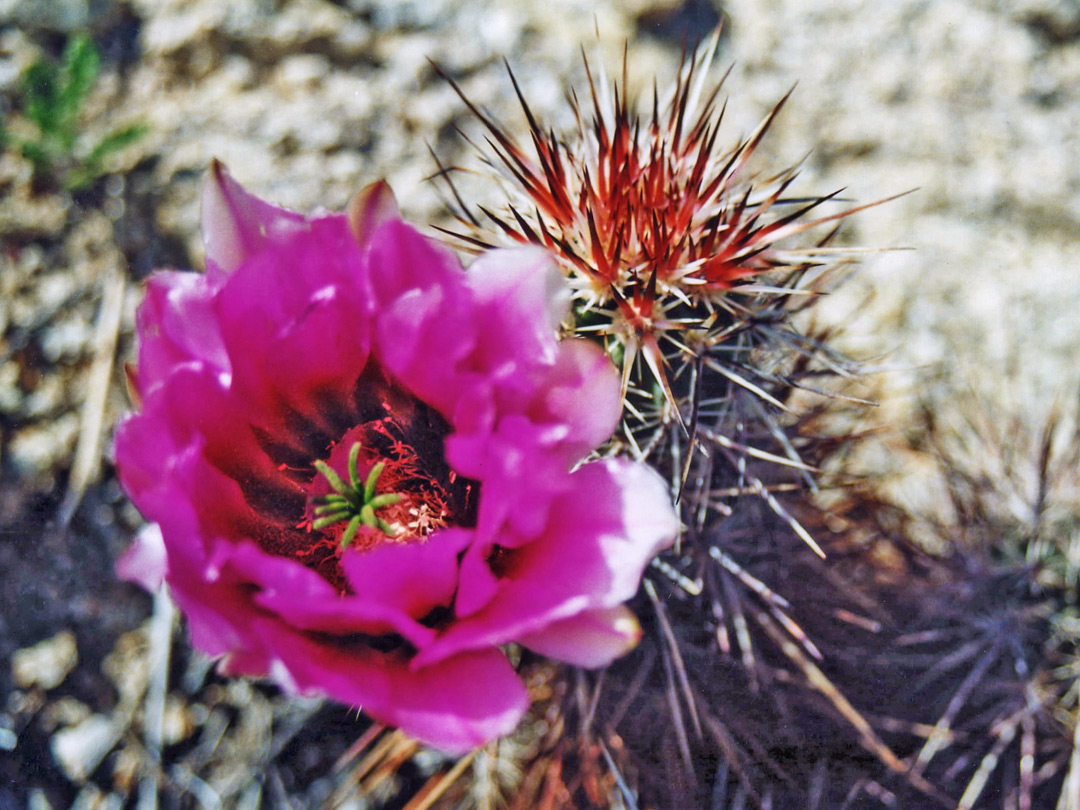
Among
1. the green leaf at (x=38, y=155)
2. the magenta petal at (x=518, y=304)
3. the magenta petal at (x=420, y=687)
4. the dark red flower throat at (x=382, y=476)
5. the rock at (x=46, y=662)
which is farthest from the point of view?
the green leaf at (x=38, y=155)

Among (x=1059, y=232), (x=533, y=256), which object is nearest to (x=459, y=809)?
(x=533, y=256)

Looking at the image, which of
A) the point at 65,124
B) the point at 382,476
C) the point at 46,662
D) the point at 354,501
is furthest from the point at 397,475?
the point at 65,124

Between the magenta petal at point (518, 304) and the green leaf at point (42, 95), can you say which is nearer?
the magenta petal at point (518, 304)

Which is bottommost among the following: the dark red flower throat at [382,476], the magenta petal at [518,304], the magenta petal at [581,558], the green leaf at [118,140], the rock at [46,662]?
the rock at [46,662]

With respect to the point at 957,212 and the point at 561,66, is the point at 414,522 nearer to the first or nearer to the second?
the point at 561,66

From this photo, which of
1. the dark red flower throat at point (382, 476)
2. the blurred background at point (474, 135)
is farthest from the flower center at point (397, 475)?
the blurred background at point (474, 135)

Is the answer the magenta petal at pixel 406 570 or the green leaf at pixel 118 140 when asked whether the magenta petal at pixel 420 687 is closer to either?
the magenta petal at pixel 406 570

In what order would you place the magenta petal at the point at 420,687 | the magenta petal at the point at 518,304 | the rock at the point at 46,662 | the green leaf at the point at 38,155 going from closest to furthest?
the magenta petal at the point at 420,687 → the magenta petal at the point at 518,304 → the rock at the point at 46,662 → the green leaf at the point at 38,155

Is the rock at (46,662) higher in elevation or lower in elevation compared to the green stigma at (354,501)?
lower
